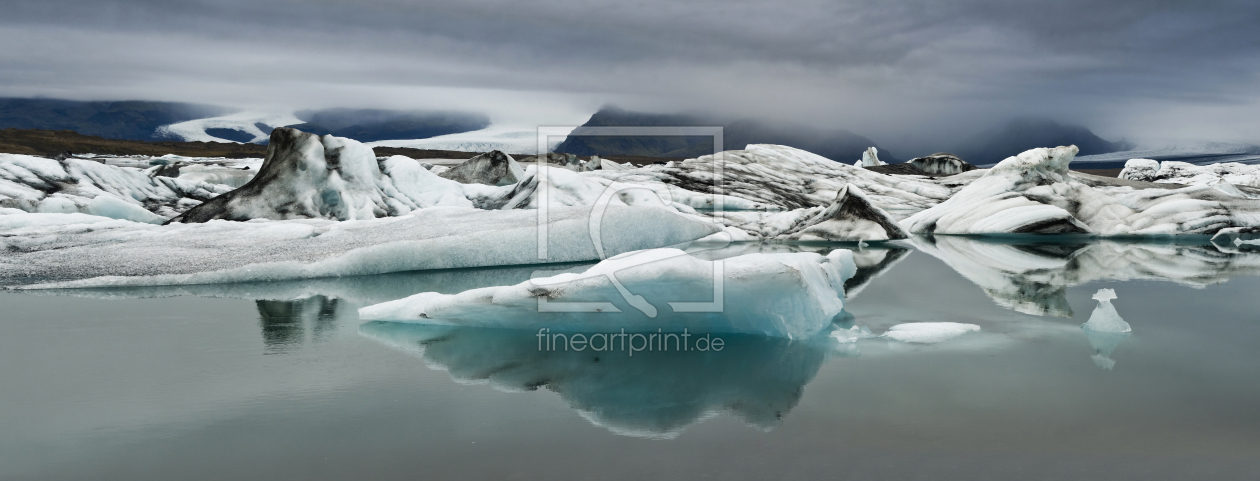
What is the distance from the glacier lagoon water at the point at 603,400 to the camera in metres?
2.26

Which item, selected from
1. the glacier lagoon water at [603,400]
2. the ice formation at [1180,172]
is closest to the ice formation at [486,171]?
the glacier lagoon water at [603,400]

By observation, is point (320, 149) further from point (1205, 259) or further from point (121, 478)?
point (1205, 259)

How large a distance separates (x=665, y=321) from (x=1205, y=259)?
27.7 ft

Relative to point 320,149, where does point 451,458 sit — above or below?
below

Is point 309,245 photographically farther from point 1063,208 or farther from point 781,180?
point 781,180

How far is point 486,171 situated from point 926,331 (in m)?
14.7

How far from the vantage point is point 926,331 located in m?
4.10

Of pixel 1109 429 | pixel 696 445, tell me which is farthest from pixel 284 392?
pixel 1109 429

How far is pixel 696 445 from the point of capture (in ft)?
7.93

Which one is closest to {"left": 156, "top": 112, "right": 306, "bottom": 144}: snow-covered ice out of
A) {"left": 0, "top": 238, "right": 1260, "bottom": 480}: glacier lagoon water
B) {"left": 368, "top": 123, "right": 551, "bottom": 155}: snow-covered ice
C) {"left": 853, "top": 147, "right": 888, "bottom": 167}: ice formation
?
{"left": 368, "top": 123, "right": 551, "bottom": 155}: snow-covered ice

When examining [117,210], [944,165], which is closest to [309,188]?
[117,210]

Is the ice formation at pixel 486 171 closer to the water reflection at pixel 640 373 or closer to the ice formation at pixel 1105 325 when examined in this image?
the water reflection at pixel 640 373

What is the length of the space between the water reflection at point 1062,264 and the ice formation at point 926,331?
1.17m

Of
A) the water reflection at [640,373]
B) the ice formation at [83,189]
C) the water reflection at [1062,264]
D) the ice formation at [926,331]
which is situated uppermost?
the ice formation at [83,189]
